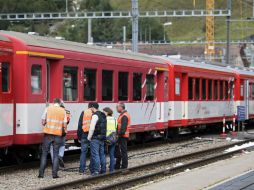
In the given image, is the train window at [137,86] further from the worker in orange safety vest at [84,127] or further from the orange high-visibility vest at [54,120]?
the orange high-visibility vest at [54,120]

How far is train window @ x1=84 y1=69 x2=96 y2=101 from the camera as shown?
60.8 ft

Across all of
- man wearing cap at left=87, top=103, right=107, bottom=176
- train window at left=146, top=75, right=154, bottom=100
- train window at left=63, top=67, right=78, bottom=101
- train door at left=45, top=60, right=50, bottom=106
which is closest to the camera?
man wearing cap at left=87, top=103, right=107, bottom=176

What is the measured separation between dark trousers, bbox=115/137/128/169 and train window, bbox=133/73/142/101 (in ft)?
17.0

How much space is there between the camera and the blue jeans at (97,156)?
51.0ft

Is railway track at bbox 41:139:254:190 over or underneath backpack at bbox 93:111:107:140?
underneath

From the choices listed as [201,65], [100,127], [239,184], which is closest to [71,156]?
[100,127]

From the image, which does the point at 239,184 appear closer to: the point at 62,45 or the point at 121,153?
the point at 121,153

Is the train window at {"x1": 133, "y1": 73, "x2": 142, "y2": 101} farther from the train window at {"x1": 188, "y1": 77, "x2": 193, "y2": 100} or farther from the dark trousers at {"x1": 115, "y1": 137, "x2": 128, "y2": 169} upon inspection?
the train window at {"x1": 188, "y1": 77, "x2": 193, "y2": 100}

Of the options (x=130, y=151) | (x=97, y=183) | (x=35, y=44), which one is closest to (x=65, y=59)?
(x=35, y=44)

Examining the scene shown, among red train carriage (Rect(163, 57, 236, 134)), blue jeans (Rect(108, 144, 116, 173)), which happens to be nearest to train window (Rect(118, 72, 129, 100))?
blue jeans (Rect(108, 144, 116, 173))

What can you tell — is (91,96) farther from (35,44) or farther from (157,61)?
(157,61)

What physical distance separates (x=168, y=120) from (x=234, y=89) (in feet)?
32.7

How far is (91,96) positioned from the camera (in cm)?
1892

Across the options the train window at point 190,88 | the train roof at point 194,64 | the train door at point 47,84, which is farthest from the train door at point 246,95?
the train door at point 47,84
